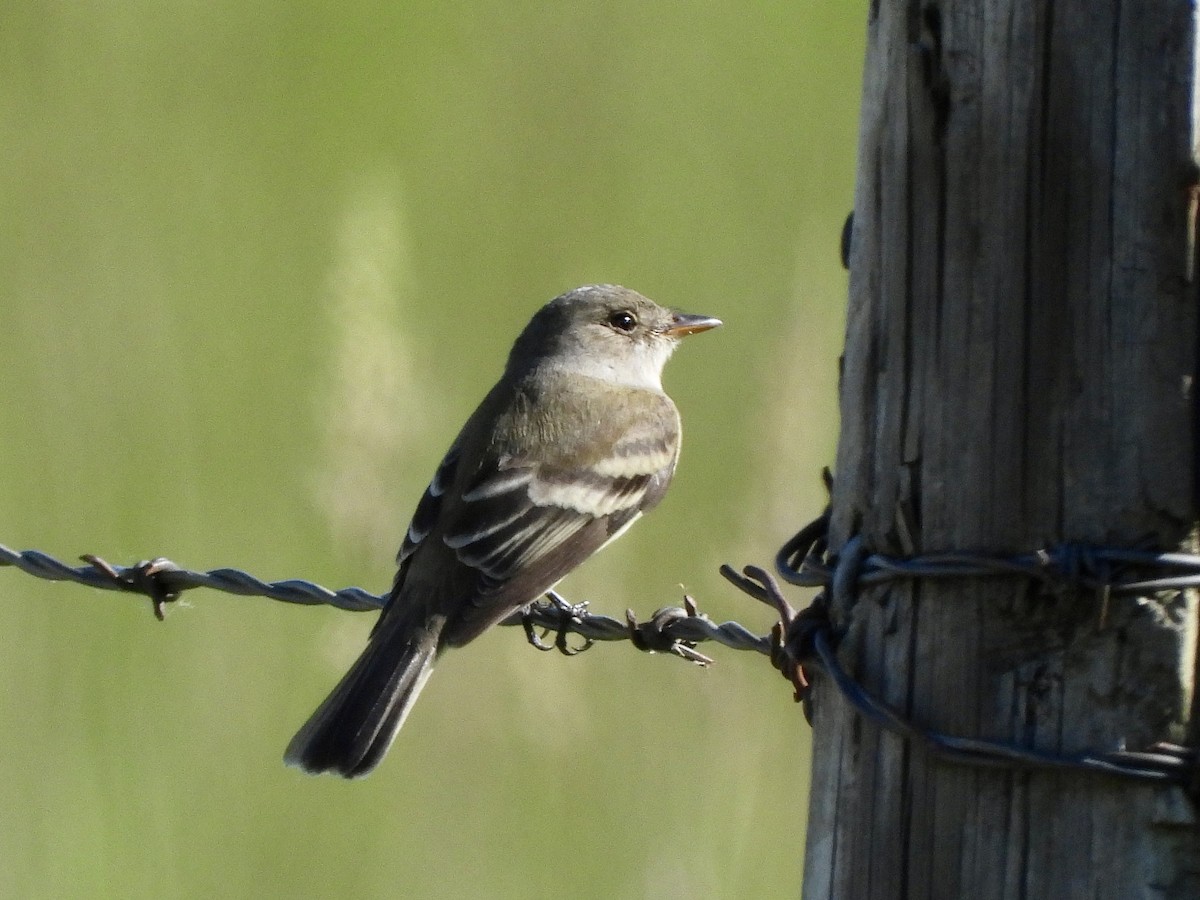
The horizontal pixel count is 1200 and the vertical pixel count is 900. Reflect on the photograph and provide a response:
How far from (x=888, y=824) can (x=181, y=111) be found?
4.90 m

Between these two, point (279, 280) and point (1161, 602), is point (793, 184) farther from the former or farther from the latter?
point (1161, 602)

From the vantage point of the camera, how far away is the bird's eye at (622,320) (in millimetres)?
6160

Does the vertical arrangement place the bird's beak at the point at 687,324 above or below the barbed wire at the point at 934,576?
above

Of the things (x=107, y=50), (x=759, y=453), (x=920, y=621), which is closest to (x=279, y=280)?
(x=107, y=50)

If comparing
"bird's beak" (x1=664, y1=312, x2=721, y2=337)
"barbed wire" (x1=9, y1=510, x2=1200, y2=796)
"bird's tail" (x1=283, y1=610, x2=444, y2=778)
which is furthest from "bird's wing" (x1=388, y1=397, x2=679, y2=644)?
"barbed wire" (x1=9, y1=510, x2=1200, y2=796)

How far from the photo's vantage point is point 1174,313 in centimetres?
212

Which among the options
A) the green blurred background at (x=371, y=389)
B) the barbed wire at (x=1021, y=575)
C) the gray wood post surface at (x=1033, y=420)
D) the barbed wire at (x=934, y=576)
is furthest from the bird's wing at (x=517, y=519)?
the gray wood post surface at (x=1033, y=420)

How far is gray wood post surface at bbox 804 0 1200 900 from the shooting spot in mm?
2109

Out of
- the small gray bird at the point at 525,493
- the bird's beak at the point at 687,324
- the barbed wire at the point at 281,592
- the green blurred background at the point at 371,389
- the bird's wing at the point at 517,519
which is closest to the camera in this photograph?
the barbed wire at the point at 281,592

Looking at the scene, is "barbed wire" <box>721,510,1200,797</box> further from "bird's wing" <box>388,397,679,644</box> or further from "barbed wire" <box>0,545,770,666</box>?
"bird's wing" <box>388,397,679,644</box>

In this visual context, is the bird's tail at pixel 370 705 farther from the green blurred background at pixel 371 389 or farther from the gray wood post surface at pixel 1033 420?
the gray wood post surface at pixel 1033 420

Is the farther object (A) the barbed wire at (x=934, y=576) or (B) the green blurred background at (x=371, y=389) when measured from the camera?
(B) the green blurred background at (x=371, y=389)

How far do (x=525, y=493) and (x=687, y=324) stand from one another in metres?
1.34

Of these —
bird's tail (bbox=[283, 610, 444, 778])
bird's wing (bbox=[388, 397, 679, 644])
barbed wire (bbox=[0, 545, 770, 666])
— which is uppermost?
bird's wing (bbox=[388, 397, 679, 644])
